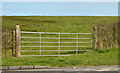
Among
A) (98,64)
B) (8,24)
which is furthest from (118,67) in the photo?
(8,24)

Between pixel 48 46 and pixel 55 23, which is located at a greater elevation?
pixel 55 23

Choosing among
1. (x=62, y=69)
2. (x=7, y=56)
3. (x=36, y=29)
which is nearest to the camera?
(x=62, y=69)

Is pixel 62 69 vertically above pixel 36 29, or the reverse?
pixel 36 29

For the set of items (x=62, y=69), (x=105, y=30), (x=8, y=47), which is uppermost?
(x=105, y=30)

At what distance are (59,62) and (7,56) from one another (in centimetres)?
271

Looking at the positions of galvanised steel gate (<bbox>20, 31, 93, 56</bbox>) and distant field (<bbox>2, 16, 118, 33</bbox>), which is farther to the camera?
distant field (<bbox>2, 16, 118, 33</bbox>)

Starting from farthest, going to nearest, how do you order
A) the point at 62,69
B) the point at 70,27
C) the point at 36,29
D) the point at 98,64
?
the point at 70,27, the point at 36,29, the point at 98,64, the point at 62,69

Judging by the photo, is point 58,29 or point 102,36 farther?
point 58,29

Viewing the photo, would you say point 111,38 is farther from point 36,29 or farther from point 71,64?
point 36,29

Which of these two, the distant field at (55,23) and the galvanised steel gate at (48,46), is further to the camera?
the distant field at (55,23)

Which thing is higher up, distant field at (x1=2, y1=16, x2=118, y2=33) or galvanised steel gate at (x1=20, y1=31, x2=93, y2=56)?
distant field at (x1=2, y1=16, x2=118, y2=33)

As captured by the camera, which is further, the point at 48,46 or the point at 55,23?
the point at 55,23

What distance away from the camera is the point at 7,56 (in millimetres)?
11414

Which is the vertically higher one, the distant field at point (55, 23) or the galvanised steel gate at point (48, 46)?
the distant field at point (55, 23)
